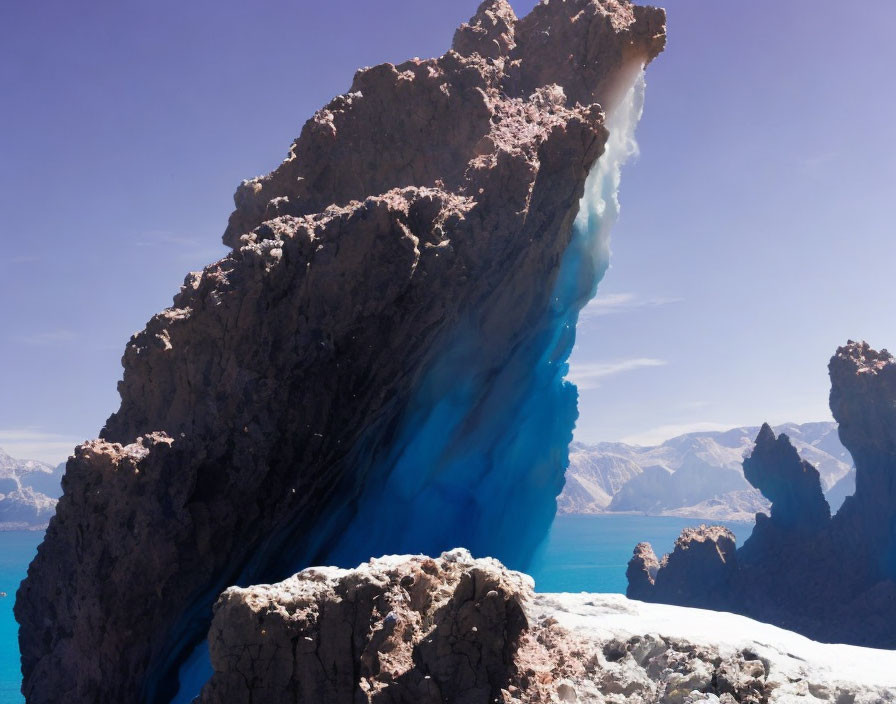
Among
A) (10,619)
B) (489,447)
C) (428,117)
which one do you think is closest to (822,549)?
(489,447)

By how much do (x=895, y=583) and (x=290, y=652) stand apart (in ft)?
135

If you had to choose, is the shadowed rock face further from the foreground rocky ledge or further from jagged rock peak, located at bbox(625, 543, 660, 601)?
jagged rock peak, located at bbox(625, 543, 660, 601)

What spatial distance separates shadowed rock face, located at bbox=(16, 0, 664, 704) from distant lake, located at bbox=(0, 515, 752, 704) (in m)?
7.57

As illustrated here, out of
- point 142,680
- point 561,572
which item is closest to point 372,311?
point 142,680

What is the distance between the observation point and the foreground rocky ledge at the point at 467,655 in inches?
281

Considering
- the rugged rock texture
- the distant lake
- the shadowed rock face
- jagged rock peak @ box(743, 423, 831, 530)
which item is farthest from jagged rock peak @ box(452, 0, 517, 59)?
jagged rock peak @ box(743, 423, 831, 530)

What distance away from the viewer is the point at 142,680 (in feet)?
36.5

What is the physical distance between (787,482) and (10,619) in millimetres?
54881

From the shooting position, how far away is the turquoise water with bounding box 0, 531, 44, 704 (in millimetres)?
32781

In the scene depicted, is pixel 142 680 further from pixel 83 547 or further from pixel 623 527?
pixel 623 527

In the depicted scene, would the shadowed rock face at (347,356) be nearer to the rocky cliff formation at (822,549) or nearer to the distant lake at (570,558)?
the distant lake at (570,558)

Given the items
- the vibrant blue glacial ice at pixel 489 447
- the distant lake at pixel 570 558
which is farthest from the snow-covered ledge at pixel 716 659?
the distant lake at pixel 570 558

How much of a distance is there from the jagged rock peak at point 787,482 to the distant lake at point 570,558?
49.8 ft

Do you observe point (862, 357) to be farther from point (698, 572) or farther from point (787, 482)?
point (698, 572)
